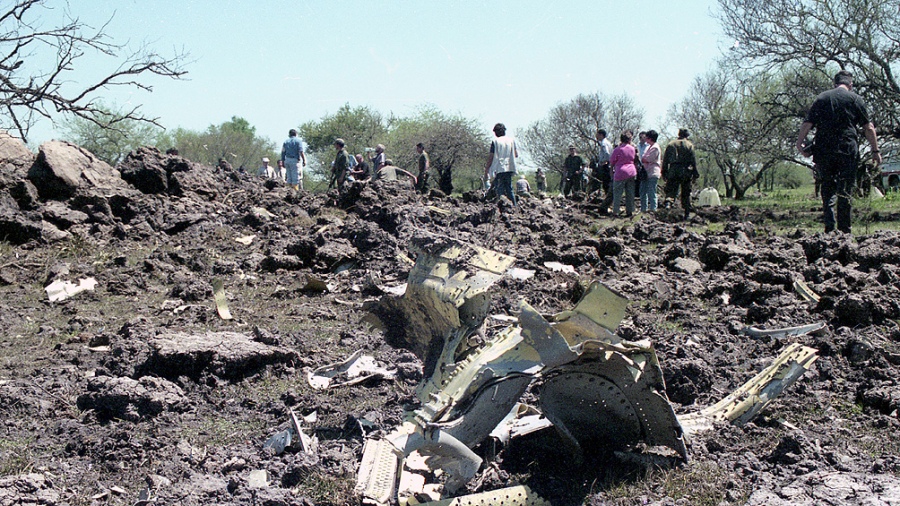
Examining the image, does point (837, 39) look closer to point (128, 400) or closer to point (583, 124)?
point (128, 400)

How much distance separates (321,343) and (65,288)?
3.95 metres

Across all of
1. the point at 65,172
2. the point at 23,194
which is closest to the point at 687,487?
the point at 23,194

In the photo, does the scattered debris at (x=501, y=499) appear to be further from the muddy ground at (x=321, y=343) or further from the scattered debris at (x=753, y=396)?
the scattered debris at (x=753, y=396)

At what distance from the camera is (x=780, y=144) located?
17.0m

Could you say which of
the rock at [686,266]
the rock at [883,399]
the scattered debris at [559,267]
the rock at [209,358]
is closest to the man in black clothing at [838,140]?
the rock at [686,266]

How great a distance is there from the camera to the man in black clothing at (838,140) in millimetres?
8680

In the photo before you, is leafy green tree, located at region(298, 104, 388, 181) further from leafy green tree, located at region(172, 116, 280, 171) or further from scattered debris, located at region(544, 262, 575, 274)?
scattered debris, located at region(544, 262, 575, 274)

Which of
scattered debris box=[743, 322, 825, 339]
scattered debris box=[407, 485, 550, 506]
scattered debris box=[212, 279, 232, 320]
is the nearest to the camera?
scattered debris box=[407, 485, 550, 506]

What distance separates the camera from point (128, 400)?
182 inches

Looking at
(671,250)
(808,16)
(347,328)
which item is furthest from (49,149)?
(808,16)

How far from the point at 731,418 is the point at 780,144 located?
14.7m

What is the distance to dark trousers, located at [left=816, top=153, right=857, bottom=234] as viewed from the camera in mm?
8805

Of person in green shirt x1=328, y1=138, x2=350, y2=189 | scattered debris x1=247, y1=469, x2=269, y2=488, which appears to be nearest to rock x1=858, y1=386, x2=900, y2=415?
scattered debris x1=247, y1=469, x2=269, y2=488

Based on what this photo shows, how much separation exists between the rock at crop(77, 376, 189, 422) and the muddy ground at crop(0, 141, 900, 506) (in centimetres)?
1
